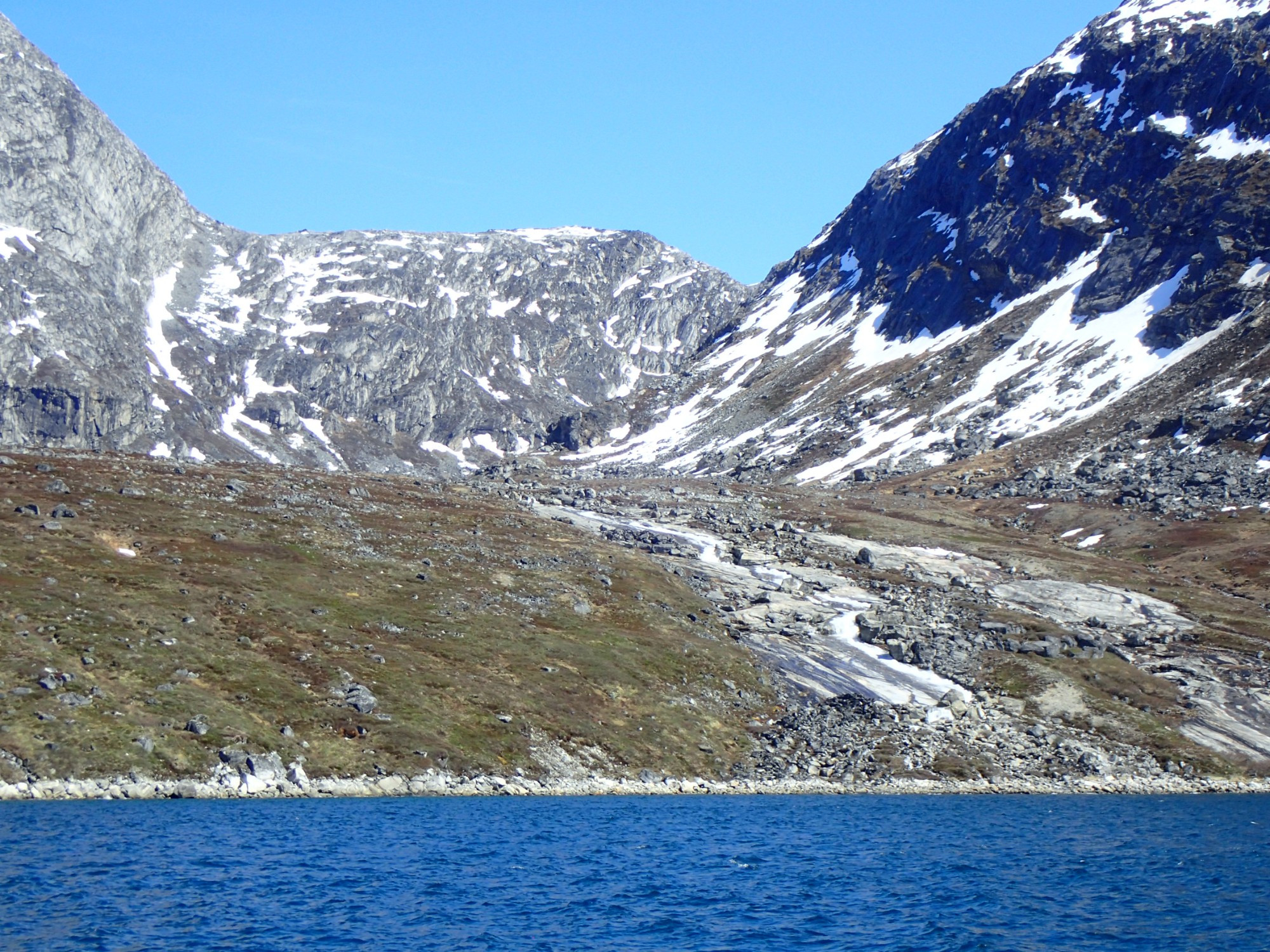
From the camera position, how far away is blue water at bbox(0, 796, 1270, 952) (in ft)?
116

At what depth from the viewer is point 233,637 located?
72000 millimetres

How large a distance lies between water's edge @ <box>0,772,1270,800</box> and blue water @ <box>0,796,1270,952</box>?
5.17 ft

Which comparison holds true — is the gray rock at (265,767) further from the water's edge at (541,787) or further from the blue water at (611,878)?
the blue water at (611,878)

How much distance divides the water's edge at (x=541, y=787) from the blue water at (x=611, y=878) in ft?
5.17

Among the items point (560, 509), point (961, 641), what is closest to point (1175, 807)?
point (961, 641)

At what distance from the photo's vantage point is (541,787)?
67.7m

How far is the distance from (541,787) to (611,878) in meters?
23.5

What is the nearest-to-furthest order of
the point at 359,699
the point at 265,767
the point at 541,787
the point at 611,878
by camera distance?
the point at 611,878
the point at 265,767
the point at 541,787
the point at 359,699

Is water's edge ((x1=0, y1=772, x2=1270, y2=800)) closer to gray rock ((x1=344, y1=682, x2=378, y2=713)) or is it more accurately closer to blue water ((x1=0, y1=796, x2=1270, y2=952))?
blue water ((x1=0, y1=796, x2=1270, y2=952))

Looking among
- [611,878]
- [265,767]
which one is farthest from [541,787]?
[611,878]

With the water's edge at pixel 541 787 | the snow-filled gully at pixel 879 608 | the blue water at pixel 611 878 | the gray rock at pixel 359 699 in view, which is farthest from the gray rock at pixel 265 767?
the snow-filled gully at pixel 879 608

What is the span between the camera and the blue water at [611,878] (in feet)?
116

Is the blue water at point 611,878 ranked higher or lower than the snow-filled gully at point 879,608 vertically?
lower

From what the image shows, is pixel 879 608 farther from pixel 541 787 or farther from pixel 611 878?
pixel 611 878
